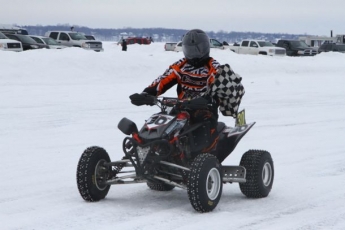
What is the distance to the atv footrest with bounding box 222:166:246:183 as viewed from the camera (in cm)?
691

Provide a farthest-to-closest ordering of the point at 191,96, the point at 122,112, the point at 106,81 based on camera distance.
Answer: the point at 106,81 < the point at 122,112 < the point at 191,96

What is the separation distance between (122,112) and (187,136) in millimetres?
8364

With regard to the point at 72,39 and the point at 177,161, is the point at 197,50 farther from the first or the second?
the point at 72,39

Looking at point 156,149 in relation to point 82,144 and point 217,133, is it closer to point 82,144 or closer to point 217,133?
point 217,133

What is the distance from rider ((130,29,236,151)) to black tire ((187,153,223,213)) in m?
0.60

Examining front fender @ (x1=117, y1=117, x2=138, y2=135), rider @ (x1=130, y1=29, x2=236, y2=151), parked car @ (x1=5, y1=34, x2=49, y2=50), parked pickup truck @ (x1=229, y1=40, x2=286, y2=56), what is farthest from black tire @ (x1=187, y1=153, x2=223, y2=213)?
parked pickup truck @ (x1=229, y1=40, x2=286, y2=56)

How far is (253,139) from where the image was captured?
11938 millimetres

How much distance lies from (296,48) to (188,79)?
42.4 m

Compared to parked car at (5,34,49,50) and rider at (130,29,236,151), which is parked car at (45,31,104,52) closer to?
parked car at (5,34,49,50)

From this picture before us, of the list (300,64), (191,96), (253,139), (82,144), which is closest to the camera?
(191,96)

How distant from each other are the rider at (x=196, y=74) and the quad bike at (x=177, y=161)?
0.53 ft

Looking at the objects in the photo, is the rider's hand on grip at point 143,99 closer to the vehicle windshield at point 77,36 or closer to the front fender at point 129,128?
→ the front fender at point 129,128

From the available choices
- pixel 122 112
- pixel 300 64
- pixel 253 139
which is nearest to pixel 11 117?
pixel 122 112

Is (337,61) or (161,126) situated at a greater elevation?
(161,126)
